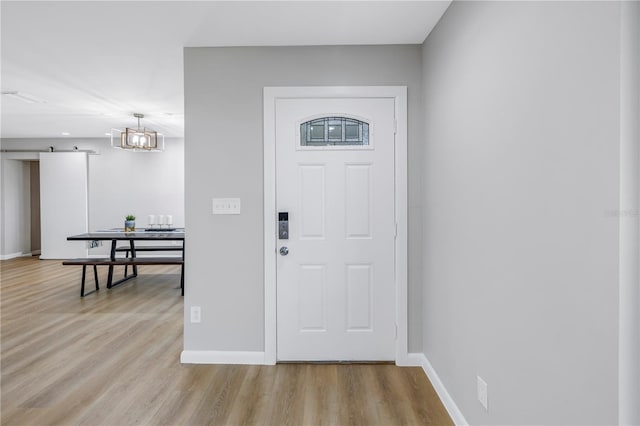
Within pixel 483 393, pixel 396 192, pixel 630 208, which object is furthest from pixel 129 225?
pixel 630 208

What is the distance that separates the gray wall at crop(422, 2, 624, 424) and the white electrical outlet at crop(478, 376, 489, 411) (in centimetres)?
4

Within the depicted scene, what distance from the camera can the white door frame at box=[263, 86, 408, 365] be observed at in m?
2.85

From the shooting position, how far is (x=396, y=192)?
2863 millimetres

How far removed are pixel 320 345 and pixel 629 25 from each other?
260cm

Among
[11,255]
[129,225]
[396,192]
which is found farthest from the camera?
[11,255]

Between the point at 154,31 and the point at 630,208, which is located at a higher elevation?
the point at 154,31

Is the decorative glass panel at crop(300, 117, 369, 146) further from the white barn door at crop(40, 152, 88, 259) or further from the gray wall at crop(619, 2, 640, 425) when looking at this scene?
the white barn door at crop(40, 152, 88, 259)

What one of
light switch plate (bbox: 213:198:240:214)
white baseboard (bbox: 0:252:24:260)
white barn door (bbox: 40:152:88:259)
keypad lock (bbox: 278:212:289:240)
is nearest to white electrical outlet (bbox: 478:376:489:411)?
keypad lock (bbox: 278:212:289:240)

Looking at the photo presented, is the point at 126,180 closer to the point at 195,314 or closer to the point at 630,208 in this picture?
the point at 195,314

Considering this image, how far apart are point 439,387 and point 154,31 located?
310cm

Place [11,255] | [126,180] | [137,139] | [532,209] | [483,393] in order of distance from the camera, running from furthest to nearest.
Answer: [11,255] < [126,180] < [137,139] < [483,393] < [532,209]

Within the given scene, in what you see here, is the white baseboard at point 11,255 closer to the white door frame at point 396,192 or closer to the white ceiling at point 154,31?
the white ceiling at point 154,31

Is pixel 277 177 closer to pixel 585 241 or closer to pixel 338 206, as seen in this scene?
pixel 338 206

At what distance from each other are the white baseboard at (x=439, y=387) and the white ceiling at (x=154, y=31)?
2.36m
